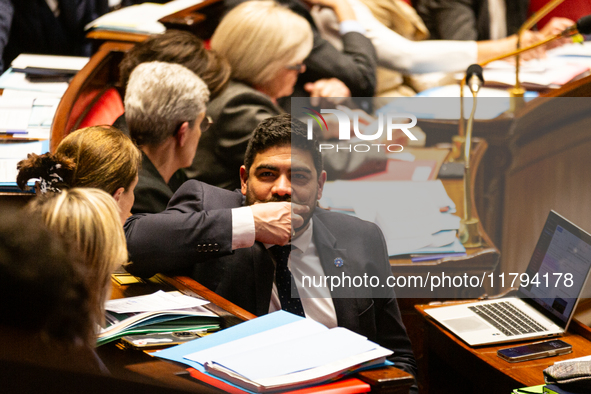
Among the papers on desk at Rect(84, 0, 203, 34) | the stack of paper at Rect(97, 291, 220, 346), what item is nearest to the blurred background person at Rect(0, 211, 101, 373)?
the stack of paper at Rect(97, 291, 220, 346)

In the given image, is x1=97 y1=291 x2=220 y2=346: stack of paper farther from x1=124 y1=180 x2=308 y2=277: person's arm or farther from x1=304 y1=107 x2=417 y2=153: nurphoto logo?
x1=304 y1=107 x2=417 y2=153: nurphoto logo

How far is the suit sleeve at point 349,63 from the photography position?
11.0 feet

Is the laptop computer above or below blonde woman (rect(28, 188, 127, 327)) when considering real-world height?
below

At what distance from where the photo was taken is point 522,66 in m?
3.48

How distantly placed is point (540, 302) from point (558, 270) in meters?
0.12

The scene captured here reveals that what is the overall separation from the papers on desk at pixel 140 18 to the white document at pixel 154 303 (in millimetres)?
1993

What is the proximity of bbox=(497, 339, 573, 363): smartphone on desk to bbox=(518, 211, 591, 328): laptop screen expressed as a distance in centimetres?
11

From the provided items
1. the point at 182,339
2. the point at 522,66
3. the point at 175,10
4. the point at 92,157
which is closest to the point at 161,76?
the point at 92,157

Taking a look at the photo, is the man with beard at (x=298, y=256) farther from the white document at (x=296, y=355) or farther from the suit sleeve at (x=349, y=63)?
the suit sleeve at (x=349, y=63)

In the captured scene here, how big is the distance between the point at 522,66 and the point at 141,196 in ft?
7.40

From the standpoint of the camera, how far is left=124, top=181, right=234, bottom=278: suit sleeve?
1.77 metres

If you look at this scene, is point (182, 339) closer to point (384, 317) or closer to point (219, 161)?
point (384, 317)

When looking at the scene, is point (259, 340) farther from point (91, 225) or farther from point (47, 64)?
point (47, 64)

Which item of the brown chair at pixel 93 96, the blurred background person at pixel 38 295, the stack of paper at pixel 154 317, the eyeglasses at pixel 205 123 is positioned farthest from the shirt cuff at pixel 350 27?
the blurred background person at pixel 38 295
